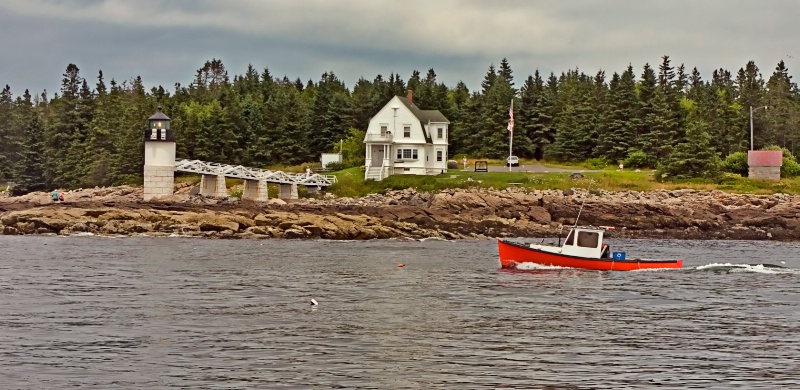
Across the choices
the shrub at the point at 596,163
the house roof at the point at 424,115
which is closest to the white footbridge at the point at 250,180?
the house roof at the point at 424,115

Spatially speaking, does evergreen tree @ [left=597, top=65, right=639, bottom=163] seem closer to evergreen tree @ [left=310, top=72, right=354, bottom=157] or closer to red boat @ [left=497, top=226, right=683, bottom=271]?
evergreen tree @ [left=310, top=72, right=354, bottom=157]

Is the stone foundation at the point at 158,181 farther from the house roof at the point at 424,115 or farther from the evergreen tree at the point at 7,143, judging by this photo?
the evergreen tree at the point at 7,143

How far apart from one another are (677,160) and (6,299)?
209ft

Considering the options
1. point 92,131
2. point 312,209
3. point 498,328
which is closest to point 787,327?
point 498,328

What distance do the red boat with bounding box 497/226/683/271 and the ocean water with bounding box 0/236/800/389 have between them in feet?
1.76

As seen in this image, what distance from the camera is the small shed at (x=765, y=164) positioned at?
3327 inches

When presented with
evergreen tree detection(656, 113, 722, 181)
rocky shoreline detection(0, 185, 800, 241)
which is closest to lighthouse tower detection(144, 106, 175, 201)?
rocky shoreline detection(0, 185, 800, 241)

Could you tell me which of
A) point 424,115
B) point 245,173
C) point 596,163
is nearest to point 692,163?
point 596,163

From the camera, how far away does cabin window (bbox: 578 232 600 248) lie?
45.4 m

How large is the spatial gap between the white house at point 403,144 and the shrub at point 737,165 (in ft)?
84.4

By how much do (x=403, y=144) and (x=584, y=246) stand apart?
49705 mm

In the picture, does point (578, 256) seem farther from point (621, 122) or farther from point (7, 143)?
point (7, 143)

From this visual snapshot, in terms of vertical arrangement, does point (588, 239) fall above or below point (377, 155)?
below

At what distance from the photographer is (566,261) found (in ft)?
147
